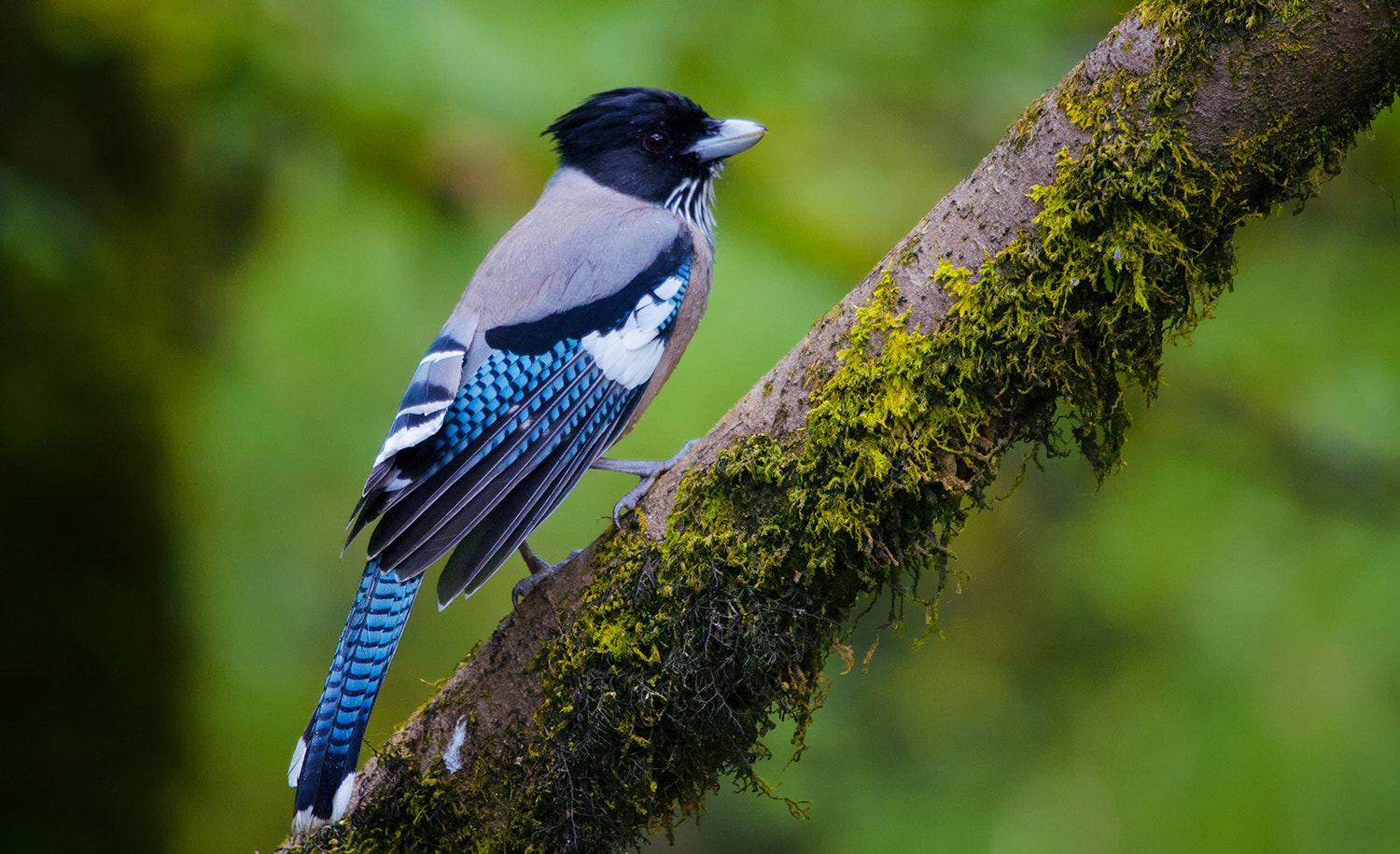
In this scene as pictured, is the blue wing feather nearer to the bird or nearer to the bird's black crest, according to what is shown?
the bird

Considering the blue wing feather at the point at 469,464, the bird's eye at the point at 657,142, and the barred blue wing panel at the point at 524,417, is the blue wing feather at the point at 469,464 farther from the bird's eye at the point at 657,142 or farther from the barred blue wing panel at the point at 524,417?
the bird's eye at the point at 657,142

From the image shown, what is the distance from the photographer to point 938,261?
1910 millimetres

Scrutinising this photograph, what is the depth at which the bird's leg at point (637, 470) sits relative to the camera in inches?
86.4

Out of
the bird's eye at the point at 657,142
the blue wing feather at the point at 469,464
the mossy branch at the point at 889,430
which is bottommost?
the mossy branch at the point at 889,430

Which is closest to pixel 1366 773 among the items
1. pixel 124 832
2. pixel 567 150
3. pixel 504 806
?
pixel 504 806

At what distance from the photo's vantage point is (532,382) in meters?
2.59

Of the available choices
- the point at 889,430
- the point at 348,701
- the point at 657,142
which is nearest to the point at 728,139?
the point at 657,142

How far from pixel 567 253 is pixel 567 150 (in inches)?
28.5

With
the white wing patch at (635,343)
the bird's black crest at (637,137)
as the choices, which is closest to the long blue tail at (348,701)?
the white wing patch at (635,343)

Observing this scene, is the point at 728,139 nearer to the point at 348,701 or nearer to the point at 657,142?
the point at 657,142

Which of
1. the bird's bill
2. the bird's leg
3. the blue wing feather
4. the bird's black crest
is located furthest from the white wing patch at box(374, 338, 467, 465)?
the bird's bill

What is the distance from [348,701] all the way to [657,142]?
2.02m

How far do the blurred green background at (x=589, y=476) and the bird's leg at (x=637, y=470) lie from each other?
1012 mm

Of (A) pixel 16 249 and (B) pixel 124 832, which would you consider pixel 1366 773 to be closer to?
(B) pixel 124 832
